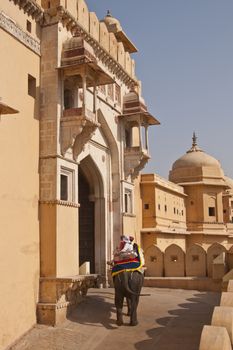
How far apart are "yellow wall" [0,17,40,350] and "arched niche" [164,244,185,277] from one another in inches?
239

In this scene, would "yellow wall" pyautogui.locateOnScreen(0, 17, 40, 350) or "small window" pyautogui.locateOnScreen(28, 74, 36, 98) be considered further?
"small window" pyautogui.locateOnScreen(28, 74, 36, 98)

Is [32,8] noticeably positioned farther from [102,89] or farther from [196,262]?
[196,262]

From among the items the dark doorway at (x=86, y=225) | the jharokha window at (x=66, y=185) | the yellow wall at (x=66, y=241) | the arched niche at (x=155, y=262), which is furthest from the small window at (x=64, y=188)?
the arched niche at (x=155, y=262)

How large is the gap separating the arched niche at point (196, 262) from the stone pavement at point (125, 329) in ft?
9.04

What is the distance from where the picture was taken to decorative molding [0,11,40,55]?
974 cm

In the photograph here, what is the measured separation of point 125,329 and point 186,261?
19.3ft

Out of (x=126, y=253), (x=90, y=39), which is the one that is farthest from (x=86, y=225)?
(x=90, y=39)

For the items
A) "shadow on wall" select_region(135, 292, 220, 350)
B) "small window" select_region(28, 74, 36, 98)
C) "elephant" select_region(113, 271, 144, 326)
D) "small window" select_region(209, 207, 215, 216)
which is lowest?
"shadow on wall" select_region(135, 292, 220, 350)

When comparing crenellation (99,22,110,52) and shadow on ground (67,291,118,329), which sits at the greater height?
crenellation (99,22,110,52)

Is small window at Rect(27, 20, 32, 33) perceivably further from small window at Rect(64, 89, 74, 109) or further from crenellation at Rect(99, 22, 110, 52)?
crenellation at Rect(99, 22, 110, 52)

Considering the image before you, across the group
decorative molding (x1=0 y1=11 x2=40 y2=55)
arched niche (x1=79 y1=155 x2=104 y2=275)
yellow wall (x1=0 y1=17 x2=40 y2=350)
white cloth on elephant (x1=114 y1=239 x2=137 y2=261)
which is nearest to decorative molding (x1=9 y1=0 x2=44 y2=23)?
decorative molding (x1=0 y1=11 x2=40 y2=55)

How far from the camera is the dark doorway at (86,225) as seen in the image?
48.7 ft

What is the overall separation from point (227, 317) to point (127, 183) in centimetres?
→ 874

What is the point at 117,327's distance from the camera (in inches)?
381
